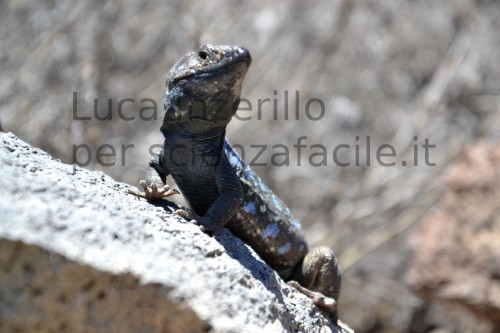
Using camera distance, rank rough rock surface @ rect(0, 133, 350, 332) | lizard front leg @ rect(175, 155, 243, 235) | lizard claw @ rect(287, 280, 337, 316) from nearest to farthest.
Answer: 1. rough rock surface @ rect(0, 133, 350, 332)
2. lizard front leg @ rect(175, 155, 243, 235)
3. lizard claw @ rect(287, 280, 337, 316)

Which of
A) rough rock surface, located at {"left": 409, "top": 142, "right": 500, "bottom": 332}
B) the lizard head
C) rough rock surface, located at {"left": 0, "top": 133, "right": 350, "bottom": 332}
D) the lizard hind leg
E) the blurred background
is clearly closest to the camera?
rough rock surface, located at {"left": 0, "top": 133, "right": 350, "bottom": 332}

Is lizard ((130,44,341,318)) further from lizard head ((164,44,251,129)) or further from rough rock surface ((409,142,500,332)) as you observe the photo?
rough rock surface ((409,142,500,332))

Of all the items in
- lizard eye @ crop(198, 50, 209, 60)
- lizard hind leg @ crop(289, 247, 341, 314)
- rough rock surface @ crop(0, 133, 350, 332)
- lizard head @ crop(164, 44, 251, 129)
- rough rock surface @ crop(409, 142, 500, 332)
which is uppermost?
lizard eye @ crop(198, 50, 209, 60)

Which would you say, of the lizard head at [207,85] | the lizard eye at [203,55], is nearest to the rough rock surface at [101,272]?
the lizard head at [207,85]

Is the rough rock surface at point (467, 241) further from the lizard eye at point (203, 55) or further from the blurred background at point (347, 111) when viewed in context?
the lizard eye at point (203, 55)

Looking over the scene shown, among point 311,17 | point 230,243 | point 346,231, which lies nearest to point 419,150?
point 346,231

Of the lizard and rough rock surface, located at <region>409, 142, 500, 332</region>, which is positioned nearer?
the lizard

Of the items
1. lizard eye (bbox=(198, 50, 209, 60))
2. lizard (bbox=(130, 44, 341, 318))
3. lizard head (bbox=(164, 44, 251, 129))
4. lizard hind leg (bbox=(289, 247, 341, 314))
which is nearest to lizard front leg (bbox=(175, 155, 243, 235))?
lizard (bbox=(130, 44, 341, 318))
